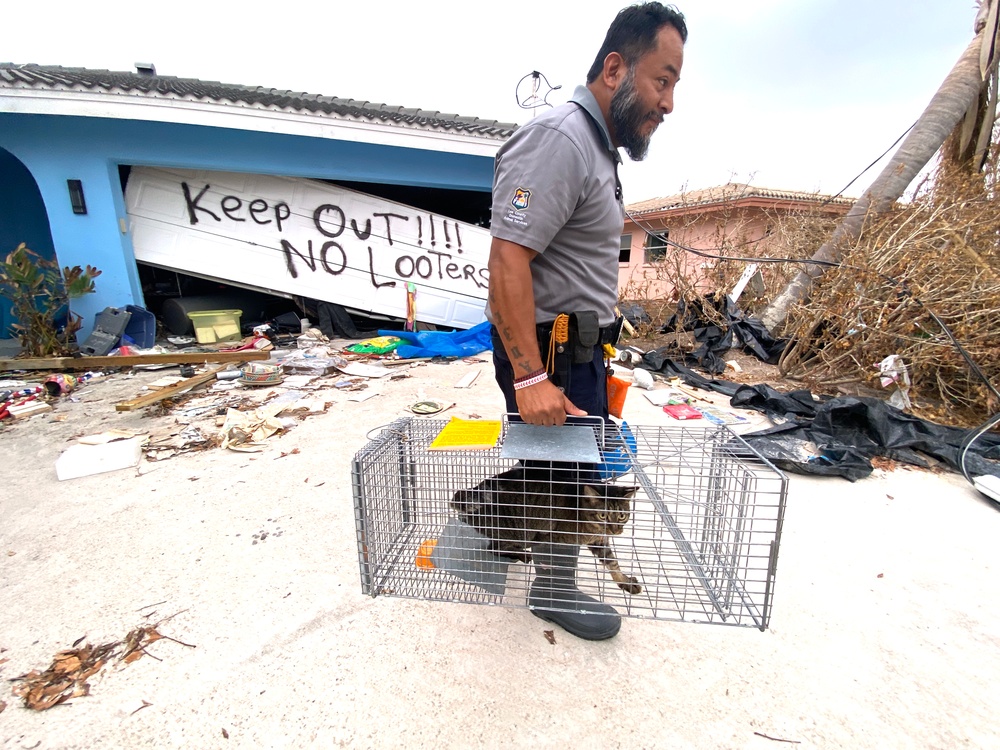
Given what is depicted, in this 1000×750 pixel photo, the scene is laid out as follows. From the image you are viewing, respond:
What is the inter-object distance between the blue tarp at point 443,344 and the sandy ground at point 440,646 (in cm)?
345

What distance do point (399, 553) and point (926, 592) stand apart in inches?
83.7

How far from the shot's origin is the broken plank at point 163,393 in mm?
3525

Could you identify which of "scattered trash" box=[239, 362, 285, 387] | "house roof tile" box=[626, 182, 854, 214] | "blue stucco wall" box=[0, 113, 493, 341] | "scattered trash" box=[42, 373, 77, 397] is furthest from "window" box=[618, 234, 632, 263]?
"scattered trash" box=[42, 373, 77, 397]

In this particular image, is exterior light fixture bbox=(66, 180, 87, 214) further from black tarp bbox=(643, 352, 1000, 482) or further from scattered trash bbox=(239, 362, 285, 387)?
black tarp bbox=(643, 352, 1000, 482)

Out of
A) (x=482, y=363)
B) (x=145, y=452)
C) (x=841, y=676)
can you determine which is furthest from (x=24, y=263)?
(x=841, y=676)

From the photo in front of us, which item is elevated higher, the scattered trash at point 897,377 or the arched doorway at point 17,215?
the arched doorway at point 17,215

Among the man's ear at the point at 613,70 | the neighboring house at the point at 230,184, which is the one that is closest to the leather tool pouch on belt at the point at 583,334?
the man's ear at the point at 613,70

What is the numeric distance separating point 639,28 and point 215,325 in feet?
22.6

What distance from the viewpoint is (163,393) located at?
3.78 m

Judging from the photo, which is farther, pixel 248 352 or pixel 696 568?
pixel 248 352

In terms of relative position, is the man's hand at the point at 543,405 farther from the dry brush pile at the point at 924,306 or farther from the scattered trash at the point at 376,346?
the scattered trash at the point at 376,346

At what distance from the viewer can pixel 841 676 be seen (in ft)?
4.55

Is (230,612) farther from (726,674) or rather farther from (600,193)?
(600,193)

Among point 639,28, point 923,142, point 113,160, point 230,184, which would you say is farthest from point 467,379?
point 923,142
